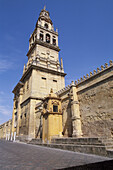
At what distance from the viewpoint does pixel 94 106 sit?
11297mm

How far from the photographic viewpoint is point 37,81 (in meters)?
22.4

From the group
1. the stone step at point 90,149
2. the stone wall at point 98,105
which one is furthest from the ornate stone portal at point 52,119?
the stone step at point 90,149

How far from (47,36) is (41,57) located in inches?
380

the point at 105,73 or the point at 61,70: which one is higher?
the point at 61,70

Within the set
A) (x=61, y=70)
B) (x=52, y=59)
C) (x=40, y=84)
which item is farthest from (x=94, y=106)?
(x=52, y=59)

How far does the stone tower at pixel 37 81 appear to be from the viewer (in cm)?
2066

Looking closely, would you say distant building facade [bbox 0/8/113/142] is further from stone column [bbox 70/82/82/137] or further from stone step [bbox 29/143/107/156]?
stone step [bbox 29/143/107/156]

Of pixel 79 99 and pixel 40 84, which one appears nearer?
pixel 79 99

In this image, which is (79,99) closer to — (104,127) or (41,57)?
(104,127)

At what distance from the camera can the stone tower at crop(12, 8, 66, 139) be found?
20.7 m

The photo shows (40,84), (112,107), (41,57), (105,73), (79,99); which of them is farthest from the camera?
(41,57)

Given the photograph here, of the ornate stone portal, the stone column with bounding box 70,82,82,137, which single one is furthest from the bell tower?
the stone column with bounding box 70,82,82,137

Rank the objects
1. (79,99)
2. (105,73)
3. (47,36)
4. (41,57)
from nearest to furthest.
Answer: (105,73) → (79,99) → (41,57) → (47,36)

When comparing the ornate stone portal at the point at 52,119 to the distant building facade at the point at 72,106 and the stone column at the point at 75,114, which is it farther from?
the stone column at the point at 75,114
